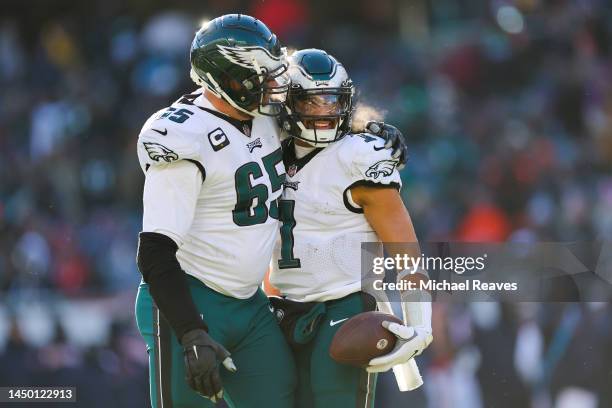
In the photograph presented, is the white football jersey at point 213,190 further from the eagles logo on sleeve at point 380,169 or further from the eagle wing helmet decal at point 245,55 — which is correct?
the eagles logo on sleeve at point 380,169

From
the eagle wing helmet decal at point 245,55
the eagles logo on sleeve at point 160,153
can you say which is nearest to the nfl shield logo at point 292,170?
the eagle wing helmet decal at point 245,55

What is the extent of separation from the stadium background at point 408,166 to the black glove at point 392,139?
11.1ft

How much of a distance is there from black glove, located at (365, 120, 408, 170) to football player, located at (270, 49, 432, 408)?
0.03 metres

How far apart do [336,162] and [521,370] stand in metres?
3.66

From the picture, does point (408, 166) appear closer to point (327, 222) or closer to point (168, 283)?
point (327, 222)

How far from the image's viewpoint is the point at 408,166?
8.84 metres

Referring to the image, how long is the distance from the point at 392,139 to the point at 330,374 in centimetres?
83

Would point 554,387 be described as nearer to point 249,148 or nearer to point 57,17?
point 249,148

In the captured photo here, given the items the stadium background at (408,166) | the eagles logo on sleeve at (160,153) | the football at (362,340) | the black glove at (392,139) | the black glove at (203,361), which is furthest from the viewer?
the stadium background at (408,166)

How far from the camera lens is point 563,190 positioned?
8188mm

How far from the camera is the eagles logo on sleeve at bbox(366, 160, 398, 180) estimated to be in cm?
390

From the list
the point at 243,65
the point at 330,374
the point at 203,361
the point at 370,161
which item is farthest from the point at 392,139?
the point at 203,361

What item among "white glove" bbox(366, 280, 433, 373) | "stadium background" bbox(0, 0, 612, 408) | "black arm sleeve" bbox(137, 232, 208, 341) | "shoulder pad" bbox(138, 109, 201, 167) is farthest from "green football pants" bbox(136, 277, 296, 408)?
"stadium background" bbox(0, 0, 612, 408)

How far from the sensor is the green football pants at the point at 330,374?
386 centimetres
